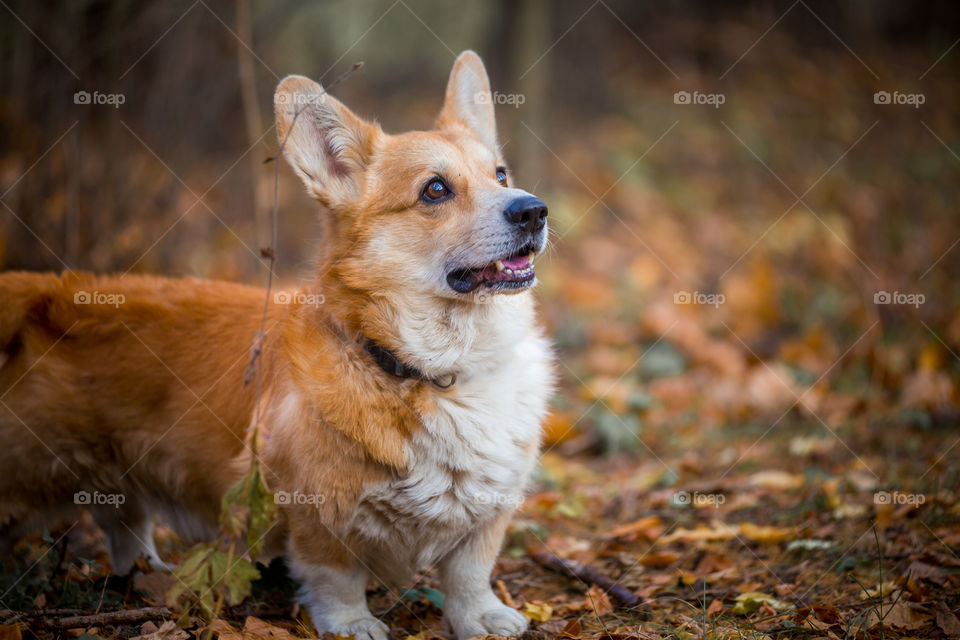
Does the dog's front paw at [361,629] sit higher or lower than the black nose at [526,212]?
lower

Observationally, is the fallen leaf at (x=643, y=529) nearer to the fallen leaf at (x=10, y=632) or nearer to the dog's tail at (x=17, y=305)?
the fallen leaf at (x=10, y=632)

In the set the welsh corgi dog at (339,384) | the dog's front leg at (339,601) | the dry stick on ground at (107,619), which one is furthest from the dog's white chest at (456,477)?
the dry stick on ground at (107,619)

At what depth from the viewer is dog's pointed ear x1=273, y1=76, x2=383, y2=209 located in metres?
2.95

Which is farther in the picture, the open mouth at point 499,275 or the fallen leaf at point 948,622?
the open mouth at point 499,275

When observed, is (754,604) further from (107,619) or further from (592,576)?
(107,619)

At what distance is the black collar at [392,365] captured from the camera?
2.85 metres

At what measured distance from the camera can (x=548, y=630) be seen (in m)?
2.86

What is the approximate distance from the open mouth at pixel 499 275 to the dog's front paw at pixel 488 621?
1184 millimetres

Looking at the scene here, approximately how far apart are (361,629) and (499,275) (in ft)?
4.54

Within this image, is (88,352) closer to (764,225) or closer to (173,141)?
(173,141)

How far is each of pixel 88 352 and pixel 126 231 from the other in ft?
7.34

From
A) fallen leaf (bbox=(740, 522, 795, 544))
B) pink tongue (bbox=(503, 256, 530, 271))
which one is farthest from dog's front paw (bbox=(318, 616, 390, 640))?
fallen leaf (bbox=(740, 522, 795, 544))

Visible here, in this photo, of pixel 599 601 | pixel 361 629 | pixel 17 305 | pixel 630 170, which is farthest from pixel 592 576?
pixel 630 170

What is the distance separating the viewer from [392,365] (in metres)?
2.85
